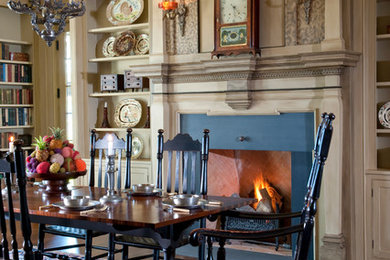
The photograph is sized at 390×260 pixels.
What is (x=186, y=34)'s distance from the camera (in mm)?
5176

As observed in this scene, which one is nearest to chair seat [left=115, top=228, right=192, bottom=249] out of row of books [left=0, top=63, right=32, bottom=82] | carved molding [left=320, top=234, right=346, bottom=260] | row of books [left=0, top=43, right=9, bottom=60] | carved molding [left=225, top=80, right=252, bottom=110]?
carved molding [left=320, top=234, right=346, bottom=260]

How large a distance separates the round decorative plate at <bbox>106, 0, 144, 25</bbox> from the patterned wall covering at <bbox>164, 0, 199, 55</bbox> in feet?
2.24

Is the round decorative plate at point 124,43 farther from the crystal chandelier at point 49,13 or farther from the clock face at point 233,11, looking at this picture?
the crystal chandelier at point 49,13

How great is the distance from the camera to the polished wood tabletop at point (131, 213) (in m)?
2.66

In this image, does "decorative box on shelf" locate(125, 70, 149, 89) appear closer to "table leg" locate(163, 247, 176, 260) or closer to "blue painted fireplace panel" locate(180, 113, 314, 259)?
"blue painted fireplace panel" locate(180, 113, 314, 259)

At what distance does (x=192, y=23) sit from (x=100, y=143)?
1.63 meters

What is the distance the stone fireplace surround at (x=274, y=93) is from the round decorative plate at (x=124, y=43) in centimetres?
70

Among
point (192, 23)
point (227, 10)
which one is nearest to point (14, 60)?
point (192, 23)

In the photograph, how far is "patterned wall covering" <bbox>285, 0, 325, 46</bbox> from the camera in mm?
4559

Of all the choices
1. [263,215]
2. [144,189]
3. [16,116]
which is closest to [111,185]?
[144,189]

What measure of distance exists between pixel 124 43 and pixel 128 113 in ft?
2.43

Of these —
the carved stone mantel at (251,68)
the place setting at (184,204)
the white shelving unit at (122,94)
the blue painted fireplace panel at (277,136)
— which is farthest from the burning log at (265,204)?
the place setting at (184,204)

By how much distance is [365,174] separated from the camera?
446cm

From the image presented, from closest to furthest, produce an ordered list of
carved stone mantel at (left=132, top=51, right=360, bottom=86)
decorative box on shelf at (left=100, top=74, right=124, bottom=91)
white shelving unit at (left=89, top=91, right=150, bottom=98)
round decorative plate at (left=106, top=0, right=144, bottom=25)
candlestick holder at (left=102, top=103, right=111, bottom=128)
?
carved stone mantel at (left=132, top=51, right=360, bottom=86), white shelving unit at (left=89, top=91, right=150, bottom=98), round decorative plate at (left=106, top=0, right=144, bottom=25), decorative box on shelf at (left=100, top=74, right=124, bottom=91), candlestick holder at (left=102, top=103, right=111, bottom=128)
